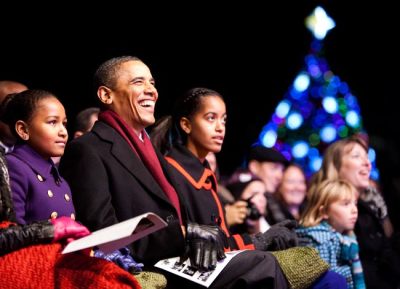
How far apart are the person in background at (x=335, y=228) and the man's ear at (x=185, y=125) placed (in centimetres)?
110

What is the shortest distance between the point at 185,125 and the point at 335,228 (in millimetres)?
1370

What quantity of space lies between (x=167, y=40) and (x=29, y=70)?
1604 millimetres

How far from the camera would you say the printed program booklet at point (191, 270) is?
3559 millimetres

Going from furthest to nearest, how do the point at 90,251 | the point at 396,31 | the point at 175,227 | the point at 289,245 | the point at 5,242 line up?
the point at 396,31 → the point at 289,245 → the point at 175,227 → the point at 90,251 → the point at 5,242

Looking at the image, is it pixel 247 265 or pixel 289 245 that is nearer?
pixel 247 265

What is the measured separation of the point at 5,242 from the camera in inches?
114

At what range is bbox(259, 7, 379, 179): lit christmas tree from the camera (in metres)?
9.07

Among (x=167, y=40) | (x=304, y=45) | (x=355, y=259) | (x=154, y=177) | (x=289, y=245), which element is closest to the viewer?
(x=154, y=177)

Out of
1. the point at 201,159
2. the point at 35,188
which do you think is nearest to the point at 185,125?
the point at 201,159

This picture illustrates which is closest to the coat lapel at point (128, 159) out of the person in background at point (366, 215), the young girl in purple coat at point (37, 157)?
the young girl in purple coat at point (37, 157)

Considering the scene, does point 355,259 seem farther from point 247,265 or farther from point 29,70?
point 29,70

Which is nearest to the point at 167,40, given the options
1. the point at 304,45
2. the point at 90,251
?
the point at 304,45

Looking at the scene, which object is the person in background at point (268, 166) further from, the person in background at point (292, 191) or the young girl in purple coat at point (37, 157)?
the young girl in purple coat at point (37, 157)

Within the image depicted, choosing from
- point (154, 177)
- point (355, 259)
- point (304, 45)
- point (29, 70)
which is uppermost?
point (304, 45)
